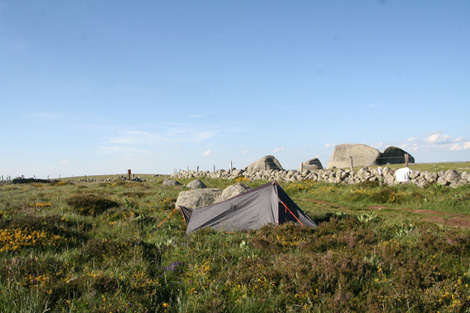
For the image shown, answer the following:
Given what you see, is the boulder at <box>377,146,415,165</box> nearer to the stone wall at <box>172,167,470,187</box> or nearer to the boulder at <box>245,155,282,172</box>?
the boulder at <box>245,155,282,172</box>

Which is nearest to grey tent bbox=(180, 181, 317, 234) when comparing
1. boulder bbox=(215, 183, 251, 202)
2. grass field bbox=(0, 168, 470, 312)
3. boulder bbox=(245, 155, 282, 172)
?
grass field bbox=(0, 168, 470, 312)

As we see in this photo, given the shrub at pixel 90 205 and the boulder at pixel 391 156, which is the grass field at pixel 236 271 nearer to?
the shrub at pixel 90 205

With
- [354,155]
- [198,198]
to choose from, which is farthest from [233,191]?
[354,155]

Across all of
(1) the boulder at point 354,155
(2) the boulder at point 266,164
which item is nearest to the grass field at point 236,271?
(2) the boulder at point 266,164

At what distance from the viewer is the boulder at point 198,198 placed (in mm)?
14589

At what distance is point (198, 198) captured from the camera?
1484cm

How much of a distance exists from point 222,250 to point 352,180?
1863 centimetres

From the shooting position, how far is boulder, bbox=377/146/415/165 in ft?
145

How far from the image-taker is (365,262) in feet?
20.6

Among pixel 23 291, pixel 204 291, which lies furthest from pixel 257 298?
pixel 23 291

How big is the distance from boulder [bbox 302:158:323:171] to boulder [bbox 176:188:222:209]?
37.0 m

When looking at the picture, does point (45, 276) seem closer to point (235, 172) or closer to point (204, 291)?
point (204, 291)

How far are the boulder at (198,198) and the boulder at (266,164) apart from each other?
31138 millimetres

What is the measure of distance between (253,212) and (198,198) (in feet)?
13.8
